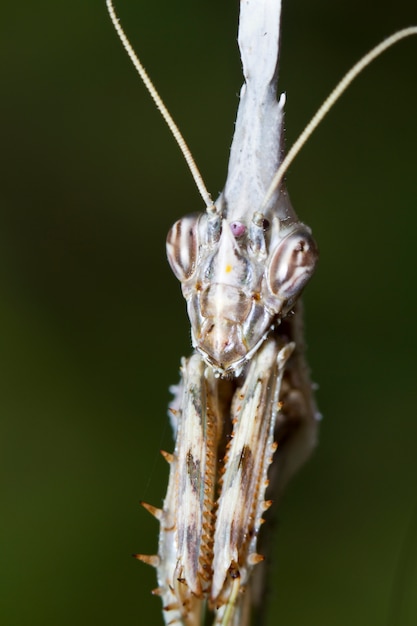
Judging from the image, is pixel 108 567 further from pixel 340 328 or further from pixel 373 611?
pixel 340 328

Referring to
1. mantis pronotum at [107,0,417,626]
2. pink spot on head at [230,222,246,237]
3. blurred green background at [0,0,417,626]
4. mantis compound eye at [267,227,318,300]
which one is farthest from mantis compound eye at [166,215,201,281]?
blurred green background at [0,0,417,626]

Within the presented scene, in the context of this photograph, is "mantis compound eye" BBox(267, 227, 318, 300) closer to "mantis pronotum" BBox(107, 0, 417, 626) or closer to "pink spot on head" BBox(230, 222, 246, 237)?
"mantis pronotum" BBox(107, 0, 417, 626)

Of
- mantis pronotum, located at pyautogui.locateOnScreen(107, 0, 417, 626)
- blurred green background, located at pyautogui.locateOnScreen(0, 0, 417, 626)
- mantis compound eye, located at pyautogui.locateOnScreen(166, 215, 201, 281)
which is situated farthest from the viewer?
blurred green background, located at pyautogui.locateOnScreen(0, 0, 417, 626)

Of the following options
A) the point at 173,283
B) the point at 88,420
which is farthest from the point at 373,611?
the point at 173,283

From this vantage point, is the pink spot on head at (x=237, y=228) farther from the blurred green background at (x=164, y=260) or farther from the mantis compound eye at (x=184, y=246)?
the blurred green background at (x=164, y=260)

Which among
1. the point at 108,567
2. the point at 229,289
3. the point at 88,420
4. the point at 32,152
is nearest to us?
the point at 229,289

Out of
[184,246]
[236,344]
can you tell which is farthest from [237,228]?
[236,344]

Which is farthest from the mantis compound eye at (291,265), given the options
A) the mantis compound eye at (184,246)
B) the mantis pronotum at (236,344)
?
the mantis compound eye at (184,246)

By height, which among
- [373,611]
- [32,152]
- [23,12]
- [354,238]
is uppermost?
[23,12]

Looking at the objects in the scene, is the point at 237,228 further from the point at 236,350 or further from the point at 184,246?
the point at 236,350
